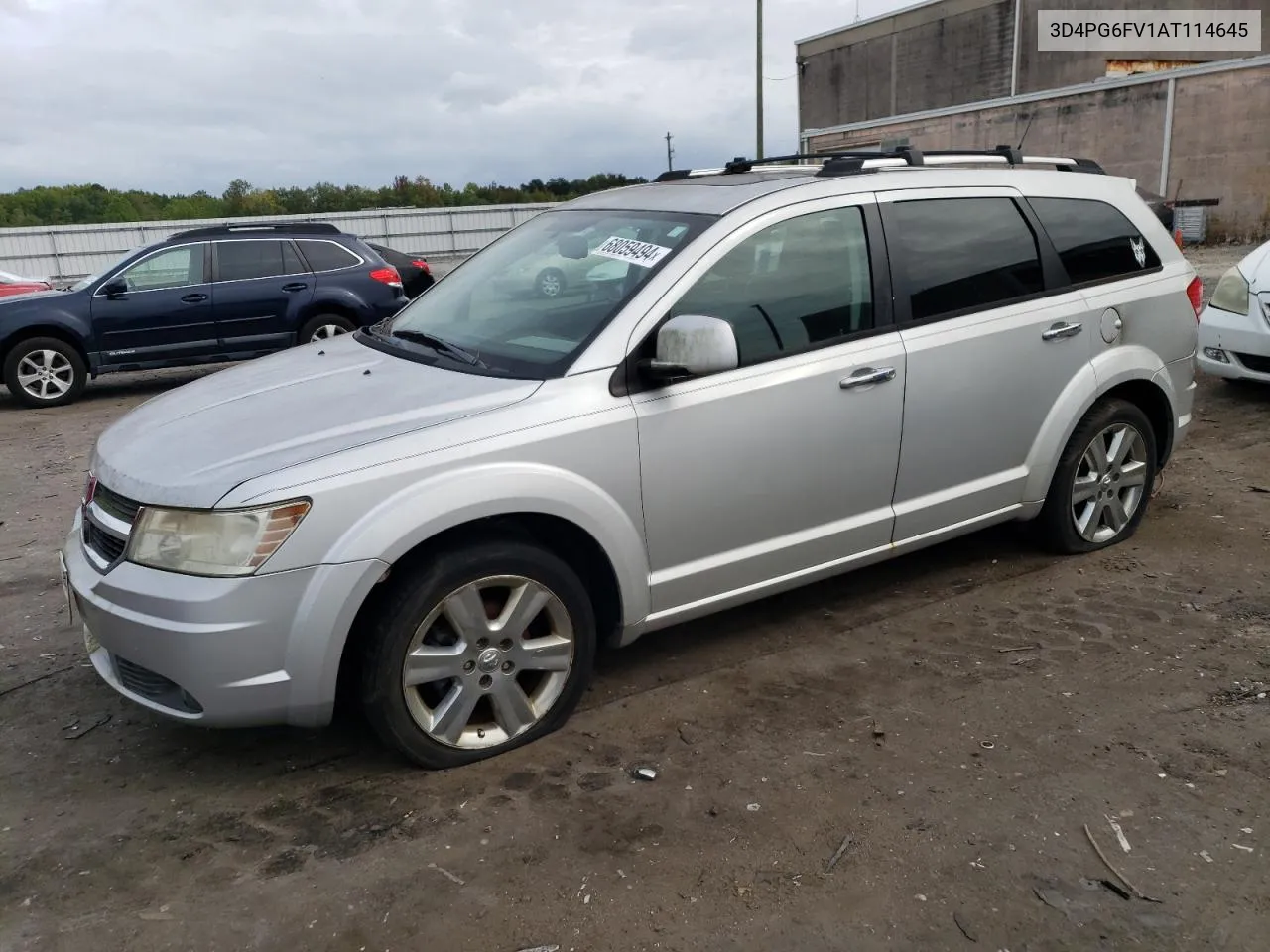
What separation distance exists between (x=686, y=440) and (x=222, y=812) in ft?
6.00

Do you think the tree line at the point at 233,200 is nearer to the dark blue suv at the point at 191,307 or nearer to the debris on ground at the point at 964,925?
the dark blue suv at the point at 191,307

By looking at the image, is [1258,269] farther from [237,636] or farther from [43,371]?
[43,371]

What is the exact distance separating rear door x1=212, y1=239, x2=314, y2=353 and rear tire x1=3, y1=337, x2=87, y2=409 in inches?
56.3

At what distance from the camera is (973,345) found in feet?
13.6

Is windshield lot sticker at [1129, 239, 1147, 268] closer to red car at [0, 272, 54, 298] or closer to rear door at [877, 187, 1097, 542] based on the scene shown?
rear door at [877, 187, 1097, 542]

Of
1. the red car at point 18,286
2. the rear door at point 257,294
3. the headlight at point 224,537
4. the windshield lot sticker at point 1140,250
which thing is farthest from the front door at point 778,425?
the red car at point 18,286

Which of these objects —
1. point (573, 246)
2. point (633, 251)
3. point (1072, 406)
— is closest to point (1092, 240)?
point (1072, 406)

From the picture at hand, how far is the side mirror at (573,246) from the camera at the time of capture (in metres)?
3.93

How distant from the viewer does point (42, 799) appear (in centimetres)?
320

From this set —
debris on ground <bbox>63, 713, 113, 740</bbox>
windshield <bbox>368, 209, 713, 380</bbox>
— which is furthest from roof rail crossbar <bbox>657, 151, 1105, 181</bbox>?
debris on ground <bbox>63, 713, 113, 740</bbox>

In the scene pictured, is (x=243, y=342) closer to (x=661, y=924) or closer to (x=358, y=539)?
(x=358, y=539)

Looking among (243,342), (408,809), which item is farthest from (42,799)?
(243,342)

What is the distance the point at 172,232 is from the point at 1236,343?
75.0ft

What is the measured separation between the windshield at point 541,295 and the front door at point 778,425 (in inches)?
9.8
